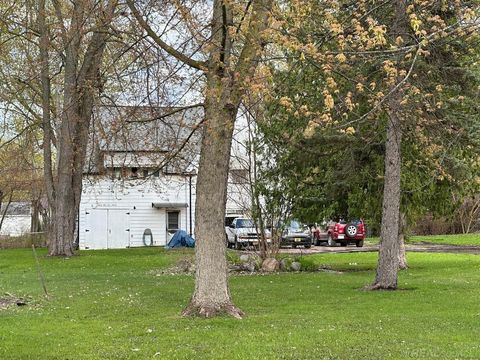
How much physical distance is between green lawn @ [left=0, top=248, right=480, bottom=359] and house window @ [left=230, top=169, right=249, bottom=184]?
459 cm

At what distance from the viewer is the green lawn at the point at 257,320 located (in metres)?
8.45

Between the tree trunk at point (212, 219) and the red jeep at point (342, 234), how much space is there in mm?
26796

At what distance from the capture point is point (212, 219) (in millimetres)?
11477

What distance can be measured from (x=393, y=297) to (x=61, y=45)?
1788 cm

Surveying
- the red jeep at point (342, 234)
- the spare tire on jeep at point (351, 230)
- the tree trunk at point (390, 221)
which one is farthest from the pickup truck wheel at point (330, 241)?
the tree trunk at point (390, 221)

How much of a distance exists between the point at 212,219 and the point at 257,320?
6.06ft

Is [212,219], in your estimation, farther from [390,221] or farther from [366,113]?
[390,221]

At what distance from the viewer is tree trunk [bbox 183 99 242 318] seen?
1138 cm

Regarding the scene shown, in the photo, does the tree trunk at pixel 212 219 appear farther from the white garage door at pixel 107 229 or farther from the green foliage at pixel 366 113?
the white garage door at pixel 107 229

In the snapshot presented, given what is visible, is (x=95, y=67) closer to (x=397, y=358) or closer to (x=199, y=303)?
(x=199, y=303)

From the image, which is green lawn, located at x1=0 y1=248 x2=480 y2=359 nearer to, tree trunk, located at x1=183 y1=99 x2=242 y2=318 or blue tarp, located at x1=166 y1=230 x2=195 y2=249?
tree trunk, located at x1=183 y1=99 x2=242 y2=318

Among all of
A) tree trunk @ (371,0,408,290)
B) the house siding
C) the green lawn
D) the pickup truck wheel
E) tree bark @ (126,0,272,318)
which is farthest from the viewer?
the house siding

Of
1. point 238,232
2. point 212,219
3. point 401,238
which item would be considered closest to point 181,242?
point 238,232

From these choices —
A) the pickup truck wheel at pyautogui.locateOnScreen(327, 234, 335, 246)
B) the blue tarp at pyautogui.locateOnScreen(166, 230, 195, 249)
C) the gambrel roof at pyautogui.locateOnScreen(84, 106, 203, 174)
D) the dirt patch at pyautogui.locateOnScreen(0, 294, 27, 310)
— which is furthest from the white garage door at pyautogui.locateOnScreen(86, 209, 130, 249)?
the dirt patch at pyautogui.locateOnScreen(0, 294, 27, 310)
